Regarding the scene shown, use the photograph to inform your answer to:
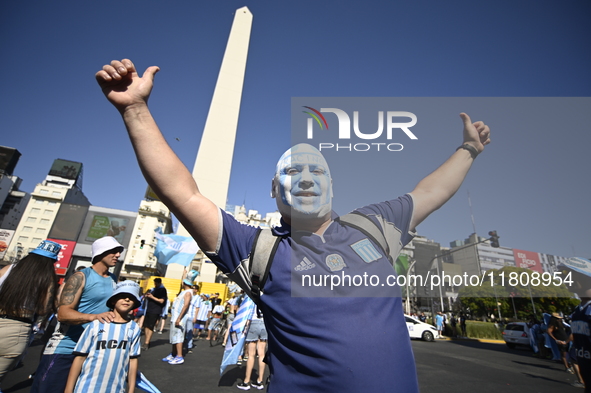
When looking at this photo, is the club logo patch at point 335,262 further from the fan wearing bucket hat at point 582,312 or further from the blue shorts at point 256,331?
the blue shorts at point 256,331

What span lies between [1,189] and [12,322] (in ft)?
274

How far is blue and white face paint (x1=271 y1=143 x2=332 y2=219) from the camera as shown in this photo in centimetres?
150

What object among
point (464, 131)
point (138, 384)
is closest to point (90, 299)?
point (138, 384)

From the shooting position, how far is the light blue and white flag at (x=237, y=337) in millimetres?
5102

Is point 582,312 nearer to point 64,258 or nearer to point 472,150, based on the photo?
point 472,150

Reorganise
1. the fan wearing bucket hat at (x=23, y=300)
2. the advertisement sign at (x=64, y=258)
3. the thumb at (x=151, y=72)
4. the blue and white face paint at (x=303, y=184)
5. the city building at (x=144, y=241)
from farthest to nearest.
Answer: the city building at (x=144, y=241)
the advertisement sign at (x=64, y=258)
the fan wearing bucket hat at (x=23, y=300)
the blue and white face paint at (x=303, y=184)
the thumb at (x=151, y=72)

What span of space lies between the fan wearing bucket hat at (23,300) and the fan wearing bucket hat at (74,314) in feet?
0.94

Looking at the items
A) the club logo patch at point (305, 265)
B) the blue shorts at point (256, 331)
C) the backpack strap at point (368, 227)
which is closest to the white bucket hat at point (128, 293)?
the club logo patch at point (305, 265)

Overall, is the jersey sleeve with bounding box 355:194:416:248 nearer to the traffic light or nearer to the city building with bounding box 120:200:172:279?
the traffic light

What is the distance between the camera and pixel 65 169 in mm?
70812

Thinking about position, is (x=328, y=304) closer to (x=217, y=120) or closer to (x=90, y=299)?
(x=90, y=299)

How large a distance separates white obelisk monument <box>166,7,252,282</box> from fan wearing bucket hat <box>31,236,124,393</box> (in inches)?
801

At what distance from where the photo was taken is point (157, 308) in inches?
309

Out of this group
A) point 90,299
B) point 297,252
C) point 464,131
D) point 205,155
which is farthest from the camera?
point 205,155
